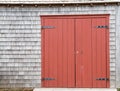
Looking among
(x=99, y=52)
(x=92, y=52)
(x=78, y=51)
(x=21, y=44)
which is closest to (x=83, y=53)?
(x=78, y=51)

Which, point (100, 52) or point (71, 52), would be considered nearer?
point (100, 52)

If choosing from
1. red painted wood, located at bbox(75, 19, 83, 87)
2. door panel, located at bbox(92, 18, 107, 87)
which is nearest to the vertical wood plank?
red painted wood, located at bbox(75, 19, 83, 87)

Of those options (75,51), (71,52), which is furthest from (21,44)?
(75,51)

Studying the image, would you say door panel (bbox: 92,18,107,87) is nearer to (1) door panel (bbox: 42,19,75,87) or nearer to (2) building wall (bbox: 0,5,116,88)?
(1) door panel (bbox: 42,19,75,87)

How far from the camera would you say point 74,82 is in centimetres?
1108

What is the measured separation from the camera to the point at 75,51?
1105 cm

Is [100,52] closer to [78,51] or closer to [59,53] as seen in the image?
[78,51]

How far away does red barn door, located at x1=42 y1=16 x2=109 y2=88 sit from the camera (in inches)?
432

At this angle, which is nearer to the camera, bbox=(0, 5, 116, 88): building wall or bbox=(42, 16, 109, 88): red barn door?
bbox=(42, 16, 109, 88): red barn door

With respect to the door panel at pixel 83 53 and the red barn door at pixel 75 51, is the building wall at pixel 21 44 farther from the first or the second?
the door panel at pixel 83 53

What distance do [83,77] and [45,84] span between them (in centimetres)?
119

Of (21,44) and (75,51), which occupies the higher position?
(21,44)

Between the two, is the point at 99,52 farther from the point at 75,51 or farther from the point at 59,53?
the point at 59,53

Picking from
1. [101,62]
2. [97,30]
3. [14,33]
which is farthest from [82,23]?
[14,33]
